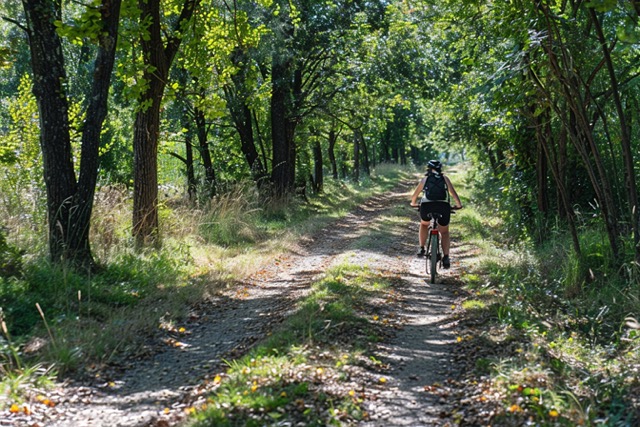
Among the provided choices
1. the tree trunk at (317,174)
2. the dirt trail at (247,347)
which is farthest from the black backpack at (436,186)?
the tree trunk at (317,174)

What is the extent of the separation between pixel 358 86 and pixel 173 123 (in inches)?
267

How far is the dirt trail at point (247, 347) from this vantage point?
4.57m

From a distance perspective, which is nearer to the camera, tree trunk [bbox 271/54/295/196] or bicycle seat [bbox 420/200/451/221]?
bicycle seat [bbox 420/200/451/221]

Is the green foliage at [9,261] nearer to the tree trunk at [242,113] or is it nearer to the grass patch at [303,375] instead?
the grass patch at [303,375]

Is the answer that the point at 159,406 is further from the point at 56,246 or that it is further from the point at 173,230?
the point at 173,230

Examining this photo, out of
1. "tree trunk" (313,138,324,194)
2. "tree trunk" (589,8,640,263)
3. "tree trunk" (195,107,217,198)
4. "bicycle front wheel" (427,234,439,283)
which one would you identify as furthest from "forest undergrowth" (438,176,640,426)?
"tree trunk" (313,138,324,194)

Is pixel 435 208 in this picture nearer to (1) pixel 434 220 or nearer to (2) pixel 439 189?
(1) pixel 434 220

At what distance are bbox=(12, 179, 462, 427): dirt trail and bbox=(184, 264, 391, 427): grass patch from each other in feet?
0.82

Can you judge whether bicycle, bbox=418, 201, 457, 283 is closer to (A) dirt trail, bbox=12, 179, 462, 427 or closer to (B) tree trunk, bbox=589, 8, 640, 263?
(A) dirt trail, bbox=12, 179, 462, 427

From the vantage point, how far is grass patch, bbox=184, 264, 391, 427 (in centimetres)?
427

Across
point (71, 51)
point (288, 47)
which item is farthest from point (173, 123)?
point (71, 51)

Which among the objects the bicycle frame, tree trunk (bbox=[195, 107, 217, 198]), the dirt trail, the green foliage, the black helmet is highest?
tree trunk (bbox=[195, 107, 217, 198])

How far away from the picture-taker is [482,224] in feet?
57.1

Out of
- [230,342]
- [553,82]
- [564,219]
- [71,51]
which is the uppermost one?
[71,51]
